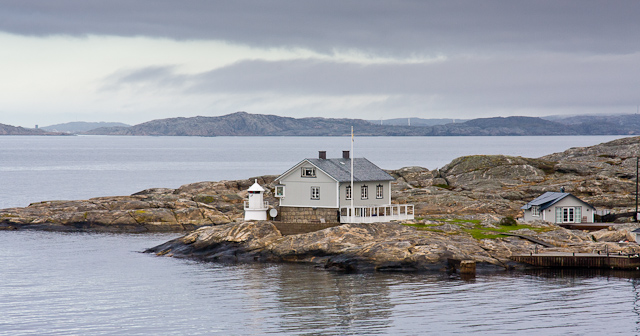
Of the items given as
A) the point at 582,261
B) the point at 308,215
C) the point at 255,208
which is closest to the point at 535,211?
the point at 582,261

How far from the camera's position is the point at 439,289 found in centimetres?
4912

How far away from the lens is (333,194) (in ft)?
210

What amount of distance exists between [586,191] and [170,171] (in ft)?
437

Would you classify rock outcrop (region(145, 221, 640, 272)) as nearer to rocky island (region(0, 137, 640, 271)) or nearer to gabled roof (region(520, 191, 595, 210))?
rocky island (region(0, 137, 640, 271))

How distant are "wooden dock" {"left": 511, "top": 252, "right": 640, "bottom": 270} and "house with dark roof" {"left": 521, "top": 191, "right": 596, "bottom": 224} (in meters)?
15.3

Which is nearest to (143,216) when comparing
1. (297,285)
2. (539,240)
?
(297,285)

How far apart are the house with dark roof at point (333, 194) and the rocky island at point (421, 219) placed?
2471mm

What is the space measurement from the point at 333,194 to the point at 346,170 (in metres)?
2.83

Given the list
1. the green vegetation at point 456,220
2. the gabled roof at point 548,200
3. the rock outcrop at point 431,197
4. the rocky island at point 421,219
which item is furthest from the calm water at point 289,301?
the rock outcrop at point 431,197

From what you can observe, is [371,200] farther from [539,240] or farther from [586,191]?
[586,191]

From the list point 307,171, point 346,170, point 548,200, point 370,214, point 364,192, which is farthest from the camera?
point 548,200

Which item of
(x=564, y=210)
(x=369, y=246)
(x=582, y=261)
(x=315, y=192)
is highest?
(x=315, y=192)

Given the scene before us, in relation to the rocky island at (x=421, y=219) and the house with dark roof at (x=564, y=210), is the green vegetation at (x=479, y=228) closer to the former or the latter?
the rocky island at (x=421, y=219)

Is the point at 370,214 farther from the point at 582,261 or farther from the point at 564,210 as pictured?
the point at 564,210
